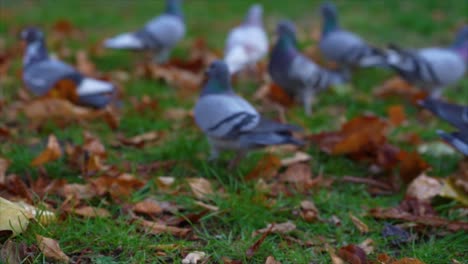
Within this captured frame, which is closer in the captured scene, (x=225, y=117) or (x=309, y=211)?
(x=309, y=211)

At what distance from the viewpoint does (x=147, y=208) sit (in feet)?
9.54

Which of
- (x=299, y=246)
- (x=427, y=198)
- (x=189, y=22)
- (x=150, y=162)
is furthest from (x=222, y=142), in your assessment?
(x=189, y=22)

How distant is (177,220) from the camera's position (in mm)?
2875

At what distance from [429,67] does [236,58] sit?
167 centimetres

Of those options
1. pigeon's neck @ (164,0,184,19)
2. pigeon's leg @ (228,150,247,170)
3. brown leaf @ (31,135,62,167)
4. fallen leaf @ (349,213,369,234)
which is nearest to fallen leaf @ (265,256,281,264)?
fallen leaf @ (349,213,369,234)

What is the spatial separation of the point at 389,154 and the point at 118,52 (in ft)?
11.8

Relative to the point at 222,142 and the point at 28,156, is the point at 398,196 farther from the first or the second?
the point at 28,156

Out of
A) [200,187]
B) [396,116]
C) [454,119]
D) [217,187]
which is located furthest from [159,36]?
[454,119]

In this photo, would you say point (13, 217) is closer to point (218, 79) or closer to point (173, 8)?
point (218, 79)

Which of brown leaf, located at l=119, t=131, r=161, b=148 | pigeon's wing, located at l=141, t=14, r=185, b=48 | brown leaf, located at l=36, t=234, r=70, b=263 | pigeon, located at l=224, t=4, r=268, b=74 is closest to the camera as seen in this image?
brown leaf, located at l=36, t=234, r=70, b=263

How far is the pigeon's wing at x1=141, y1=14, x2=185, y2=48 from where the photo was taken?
5.84 m

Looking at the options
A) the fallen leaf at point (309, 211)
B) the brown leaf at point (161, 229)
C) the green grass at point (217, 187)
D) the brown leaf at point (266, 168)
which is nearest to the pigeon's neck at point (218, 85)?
the green grass at point (217, 187)

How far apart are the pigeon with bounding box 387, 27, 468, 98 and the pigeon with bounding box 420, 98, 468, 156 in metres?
1.55

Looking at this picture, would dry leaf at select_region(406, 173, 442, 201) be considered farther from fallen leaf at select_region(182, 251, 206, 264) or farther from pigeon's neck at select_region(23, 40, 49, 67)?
pigeon's neck at select_region(23, 40, 49, 67)
